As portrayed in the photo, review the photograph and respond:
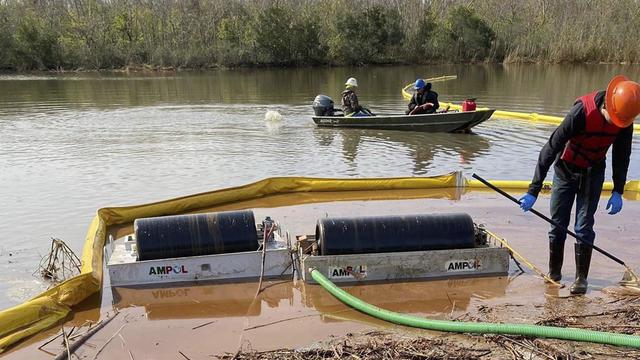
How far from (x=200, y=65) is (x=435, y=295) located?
46249 millimetres

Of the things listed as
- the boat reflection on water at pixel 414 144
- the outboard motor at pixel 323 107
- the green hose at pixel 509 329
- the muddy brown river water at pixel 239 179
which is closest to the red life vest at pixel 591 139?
the muddy brown river water at pixel 239 179

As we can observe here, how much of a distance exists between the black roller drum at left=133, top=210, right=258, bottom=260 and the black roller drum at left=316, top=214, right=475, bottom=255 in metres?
0.84

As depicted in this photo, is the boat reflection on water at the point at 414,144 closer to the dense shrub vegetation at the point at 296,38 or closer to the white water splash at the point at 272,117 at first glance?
the white water splash at the point at 272,117

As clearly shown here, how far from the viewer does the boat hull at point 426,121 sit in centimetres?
1404

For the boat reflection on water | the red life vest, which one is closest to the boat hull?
the boat reflection on water

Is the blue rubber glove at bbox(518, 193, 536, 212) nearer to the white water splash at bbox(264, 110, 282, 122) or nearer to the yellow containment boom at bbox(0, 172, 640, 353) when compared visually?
the yellow containment boom at bbox(0, 172, 640, 353)

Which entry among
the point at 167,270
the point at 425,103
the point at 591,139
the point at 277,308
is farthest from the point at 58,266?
the point at 425,103

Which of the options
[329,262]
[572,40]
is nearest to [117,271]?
[329,262]

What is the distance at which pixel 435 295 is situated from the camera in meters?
5.02

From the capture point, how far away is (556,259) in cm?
506

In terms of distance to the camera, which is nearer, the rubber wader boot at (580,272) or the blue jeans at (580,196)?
the blue jeans at (580,196)

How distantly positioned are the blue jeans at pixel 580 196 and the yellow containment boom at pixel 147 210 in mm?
3766

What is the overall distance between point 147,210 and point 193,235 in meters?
2.20

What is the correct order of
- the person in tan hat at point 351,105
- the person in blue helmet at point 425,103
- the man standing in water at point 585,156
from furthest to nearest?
1. the person in tan hat at point 351,105
2. the person in blue helmet at point 425,103
3. the man standing in water at point 585,156
